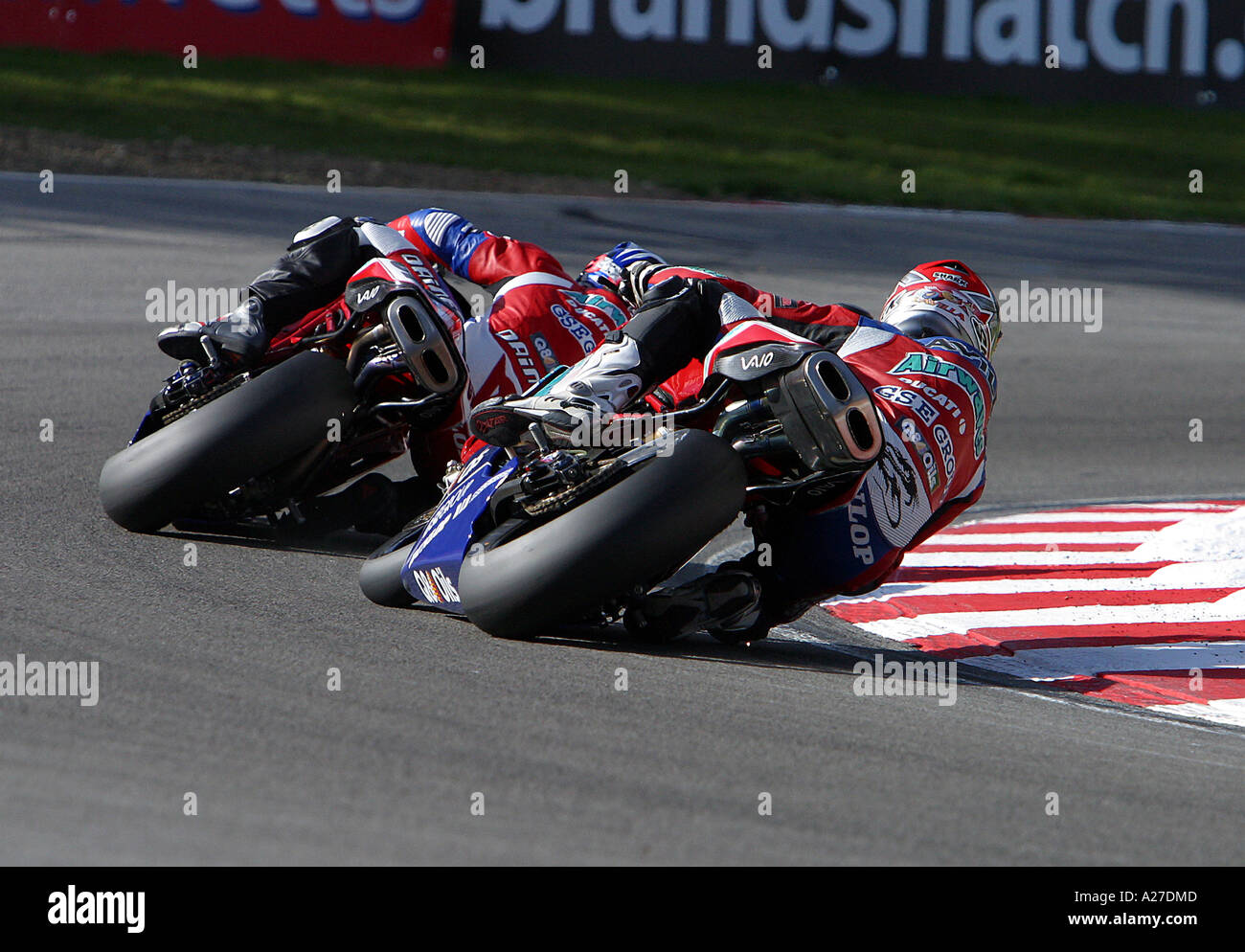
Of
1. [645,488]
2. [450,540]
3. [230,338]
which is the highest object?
[230,338]

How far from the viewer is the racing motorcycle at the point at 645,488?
14.0 feet

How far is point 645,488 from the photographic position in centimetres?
426

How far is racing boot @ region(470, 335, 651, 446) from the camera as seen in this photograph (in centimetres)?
454

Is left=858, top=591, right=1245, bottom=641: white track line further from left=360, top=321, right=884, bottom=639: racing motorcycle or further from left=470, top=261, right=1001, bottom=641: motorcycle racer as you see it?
left=360, top=321, right=884, bottom=639: racing motorcycle

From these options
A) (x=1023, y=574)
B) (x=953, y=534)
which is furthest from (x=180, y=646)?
(x=953, y=534)

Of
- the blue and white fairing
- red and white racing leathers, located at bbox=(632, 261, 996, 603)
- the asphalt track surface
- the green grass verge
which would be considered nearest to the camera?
the asphalt track surface

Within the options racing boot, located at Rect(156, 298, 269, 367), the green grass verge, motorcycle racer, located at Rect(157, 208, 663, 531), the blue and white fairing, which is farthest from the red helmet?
the green grass verge

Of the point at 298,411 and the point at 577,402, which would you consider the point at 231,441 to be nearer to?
the point at 298,411

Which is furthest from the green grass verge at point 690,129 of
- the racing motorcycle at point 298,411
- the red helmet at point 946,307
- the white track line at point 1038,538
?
the racing motorcycle at point 298,411

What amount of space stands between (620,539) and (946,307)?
1941mm

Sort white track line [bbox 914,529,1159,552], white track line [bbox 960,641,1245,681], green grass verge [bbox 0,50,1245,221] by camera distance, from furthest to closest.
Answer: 1. green grass verge [bbox 0,50,1245,221]
2. white track line [bbox 914,529,1159,552]
3. white track line [bbox 960,641,1245,681]

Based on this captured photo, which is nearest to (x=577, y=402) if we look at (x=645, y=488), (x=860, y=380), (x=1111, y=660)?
(x=645, y=488)
